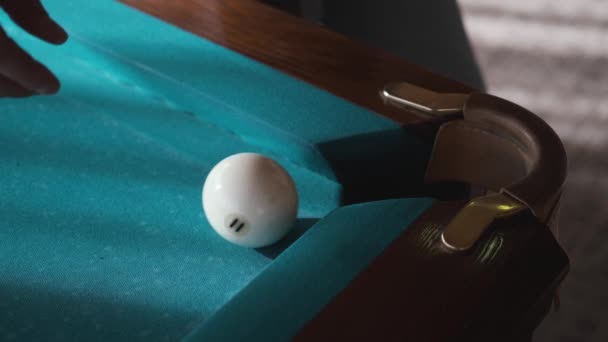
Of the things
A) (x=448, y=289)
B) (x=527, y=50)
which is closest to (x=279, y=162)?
(x=448, y=289)

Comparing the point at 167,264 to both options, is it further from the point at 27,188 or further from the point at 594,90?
the point at 594,90

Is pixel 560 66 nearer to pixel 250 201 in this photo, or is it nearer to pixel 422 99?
pixel 422 99

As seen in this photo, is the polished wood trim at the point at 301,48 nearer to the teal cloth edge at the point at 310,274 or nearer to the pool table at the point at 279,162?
the pool table at the point at 279,162

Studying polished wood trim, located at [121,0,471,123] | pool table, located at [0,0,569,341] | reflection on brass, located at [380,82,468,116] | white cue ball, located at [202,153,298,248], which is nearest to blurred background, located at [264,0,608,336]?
polished wood trim, located at [121,0,471,123]

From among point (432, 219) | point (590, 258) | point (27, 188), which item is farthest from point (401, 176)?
point (590, 258)

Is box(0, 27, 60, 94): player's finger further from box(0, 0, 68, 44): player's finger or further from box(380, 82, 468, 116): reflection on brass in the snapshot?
box(380, 82, 468, 116): reflection on brass
